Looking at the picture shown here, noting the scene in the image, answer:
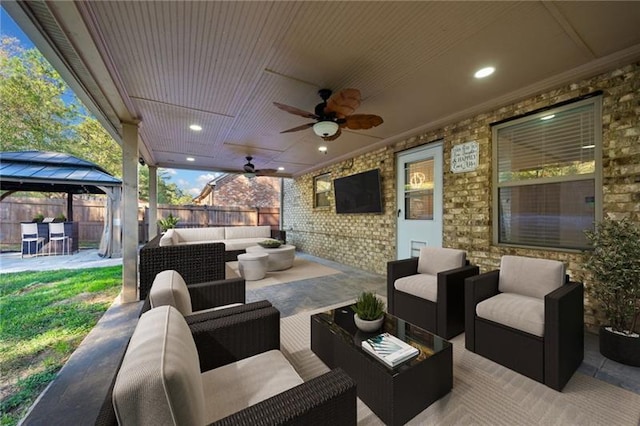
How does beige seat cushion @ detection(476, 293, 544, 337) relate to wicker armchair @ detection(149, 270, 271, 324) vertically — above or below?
below

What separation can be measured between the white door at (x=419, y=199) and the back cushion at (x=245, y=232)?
3.87 m

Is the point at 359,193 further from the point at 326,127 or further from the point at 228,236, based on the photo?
the point at 228,236

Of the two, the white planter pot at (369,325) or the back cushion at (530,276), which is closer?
the white planter pot at (369,325)

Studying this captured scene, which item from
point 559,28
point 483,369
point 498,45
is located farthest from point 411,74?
point 483,369

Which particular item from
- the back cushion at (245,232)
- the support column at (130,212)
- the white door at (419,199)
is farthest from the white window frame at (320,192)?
the support column at (130,212)

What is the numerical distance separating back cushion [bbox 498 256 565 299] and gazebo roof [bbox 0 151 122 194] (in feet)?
27.2

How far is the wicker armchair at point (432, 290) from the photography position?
2.31m

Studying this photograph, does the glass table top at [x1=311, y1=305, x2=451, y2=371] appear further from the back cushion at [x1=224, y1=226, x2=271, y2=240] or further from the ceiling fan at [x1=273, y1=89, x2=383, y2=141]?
the back cushion at [x1=224, y1=226, x2=271, y2=240]

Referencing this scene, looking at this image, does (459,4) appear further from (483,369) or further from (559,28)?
(483,369)

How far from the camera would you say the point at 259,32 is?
192 cm

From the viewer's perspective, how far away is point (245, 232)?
6660mm

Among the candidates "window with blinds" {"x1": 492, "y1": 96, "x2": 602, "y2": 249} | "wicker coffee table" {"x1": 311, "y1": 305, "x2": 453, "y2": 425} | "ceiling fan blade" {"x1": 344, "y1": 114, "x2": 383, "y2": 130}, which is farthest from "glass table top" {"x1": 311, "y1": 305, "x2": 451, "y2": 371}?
"window with blinds" {"x1": 492, "y1": 96, "x2": 602, "y2": 249}

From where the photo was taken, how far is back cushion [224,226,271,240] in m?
6.46

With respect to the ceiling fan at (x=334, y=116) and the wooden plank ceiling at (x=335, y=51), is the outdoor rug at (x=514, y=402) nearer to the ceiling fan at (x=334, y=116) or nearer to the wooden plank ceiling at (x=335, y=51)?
the ceiling fan at (x=334, y=116)
